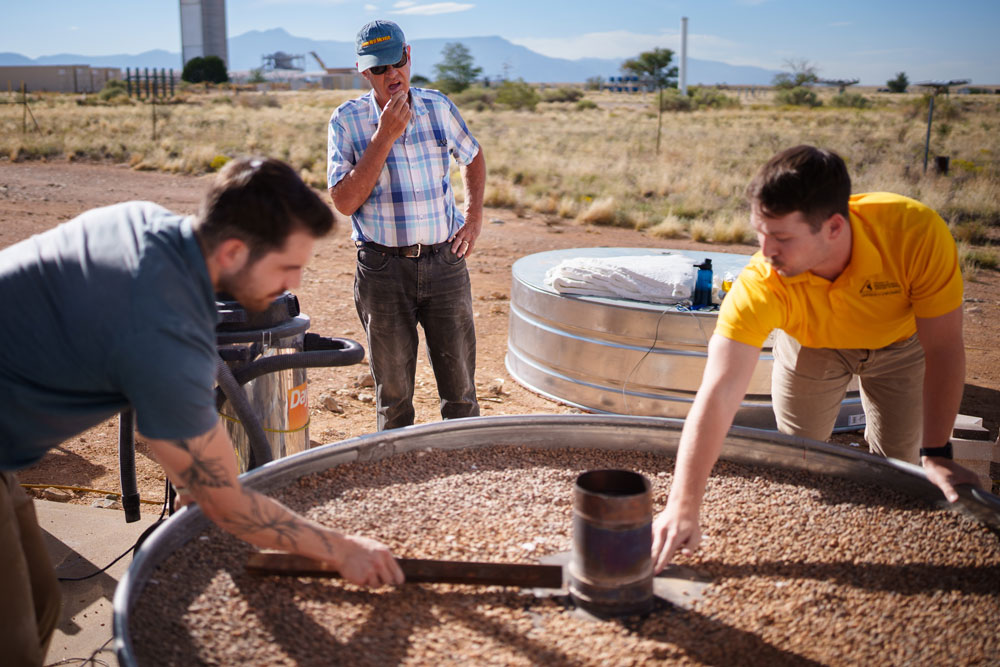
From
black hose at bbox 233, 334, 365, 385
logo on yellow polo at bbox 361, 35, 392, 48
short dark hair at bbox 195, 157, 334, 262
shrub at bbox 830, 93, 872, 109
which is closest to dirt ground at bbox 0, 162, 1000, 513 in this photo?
short dark hair at bbox 195, 157, 334, 262

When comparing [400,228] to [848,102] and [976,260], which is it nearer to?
[976,260]

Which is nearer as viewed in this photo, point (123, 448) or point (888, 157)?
point (123, 448)

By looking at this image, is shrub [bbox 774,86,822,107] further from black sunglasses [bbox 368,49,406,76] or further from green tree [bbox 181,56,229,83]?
black sunglasses [bbox 368,49,406,76]

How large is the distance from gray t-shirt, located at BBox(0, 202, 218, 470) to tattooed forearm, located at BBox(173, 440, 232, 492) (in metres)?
0.08

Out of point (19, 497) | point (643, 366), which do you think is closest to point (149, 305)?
point (19, 497)

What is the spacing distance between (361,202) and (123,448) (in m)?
1.14

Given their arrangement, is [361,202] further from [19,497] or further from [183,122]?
[183,122]

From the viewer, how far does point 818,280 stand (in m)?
2.05

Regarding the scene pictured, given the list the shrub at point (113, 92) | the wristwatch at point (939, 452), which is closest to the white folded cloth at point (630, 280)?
the wristwatch at point (939, 452)

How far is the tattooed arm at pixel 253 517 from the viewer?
137 cm

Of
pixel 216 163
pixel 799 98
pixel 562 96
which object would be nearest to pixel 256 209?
pixel 216 163

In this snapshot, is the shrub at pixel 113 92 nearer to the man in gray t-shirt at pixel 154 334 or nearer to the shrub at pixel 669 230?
the shrub at pixel 669 230

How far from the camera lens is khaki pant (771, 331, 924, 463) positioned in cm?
232

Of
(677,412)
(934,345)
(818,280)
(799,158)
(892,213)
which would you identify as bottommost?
(677,412)
